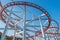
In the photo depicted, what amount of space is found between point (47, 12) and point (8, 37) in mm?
14039

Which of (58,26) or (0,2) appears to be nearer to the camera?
(0,2)

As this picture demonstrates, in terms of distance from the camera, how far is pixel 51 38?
3030 centimetres

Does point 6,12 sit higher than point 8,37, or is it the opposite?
point 6,12

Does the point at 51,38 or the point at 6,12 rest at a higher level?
the point at 6,12

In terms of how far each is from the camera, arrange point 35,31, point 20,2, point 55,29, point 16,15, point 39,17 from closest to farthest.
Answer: point 20,2
point 39,17
point 16,15
point 35,31
point 55,29

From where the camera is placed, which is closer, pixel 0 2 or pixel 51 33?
pixel 0 2

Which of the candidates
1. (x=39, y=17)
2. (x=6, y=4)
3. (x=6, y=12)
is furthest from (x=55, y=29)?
(x=6, y=4)

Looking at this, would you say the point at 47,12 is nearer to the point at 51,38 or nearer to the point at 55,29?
the point at 55,29

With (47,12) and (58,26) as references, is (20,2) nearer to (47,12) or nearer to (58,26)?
(47,12)

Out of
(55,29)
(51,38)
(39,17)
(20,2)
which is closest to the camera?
(20,2)

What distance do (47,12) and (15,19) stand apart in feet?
21.5

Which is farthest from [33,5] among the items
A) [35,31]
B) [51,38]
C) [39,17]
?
[51,38]

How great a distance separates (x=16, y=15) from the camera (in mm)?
19500

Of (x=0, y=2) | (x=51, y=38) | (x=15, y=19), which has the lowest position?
(x=51, y=38)
